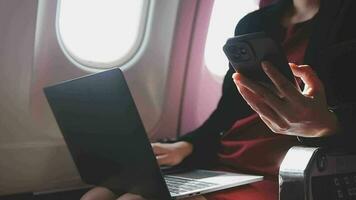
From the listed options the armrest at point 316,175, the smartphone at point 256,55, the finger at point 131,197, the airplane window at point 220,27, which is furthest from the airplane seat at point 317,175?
the airplane window at point 220,27

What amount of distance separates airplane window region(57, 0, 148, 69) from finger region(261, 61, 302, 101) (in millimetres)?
1004

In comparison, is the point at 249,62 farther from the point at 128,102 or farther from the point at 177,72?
the point at 177,72

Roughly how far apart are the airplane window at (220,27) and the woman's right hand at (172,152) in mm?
647

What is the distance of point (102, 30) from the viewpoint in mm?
1683

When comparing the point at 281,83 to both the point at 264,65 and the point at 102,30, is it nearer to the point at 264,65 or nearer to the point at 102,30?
the point at 264,65

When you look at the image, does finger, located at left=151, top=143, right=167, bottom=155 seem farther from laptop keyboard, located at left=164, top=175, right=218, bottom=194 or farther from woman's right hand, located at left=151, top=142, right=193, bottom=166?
laptop keyboard, located at left=164, top=175, right=218, bottom=194

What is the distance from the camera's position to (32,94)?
1494 mm

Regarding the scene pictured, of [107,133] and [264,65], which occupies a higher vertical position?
[264,65]

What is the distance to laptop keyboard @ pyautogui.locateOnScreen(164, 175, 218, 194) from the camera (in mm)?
1059

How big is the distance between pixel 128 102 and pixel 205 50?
990mm

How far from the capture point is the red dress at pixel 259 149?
1090 mm

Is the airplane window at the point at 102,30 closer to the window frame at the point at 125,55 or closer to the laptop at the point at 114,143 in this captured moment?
the window frame at the point at 125,55

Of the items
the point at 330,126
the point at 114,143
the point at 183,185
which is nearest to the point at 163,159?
the point at 183,185

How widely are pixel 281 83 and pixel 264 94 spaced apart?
39 millimetres
